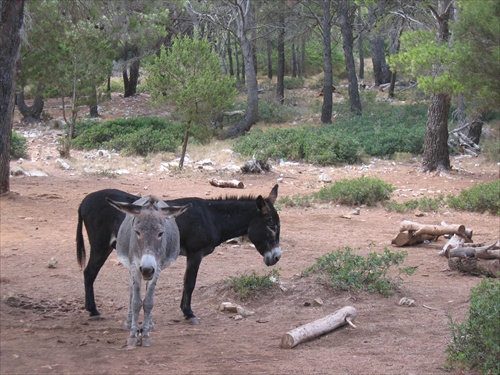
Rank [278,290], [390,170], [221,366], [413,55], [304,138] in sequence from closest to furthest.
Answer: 1. [221,366]
2. [278,290]
3. [413,55]
4. [390,170]
5. [304,138]

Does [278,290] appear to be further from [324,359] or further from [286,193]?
[286,193]

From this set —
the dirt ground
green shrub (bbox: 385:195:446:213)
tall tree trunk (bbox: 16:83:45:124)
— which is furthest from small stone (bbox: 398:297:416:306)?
tall tree trunk (bbox: 16:83:45:124)

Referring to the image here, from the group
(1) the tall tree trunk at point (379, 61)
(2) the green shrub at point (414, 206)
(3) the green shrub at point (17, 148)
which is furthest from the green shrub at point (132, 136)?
(1) the tall tree trunk at point (379, 61)

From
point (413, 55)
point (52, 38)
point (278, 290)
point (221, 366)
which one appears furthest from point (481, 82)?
point (52, 38)

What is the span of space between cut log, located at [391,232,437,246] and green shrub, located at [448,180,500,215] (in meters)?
3.51

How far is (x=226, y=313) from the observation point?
24.9 feet

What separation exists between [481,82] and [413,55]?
2409 millimetres

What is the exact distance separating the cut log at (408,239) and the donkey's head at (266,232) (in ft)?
14.4

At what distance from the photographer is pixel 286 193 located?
17.0 meters

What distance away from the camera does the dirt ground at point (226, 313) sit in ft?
18.4

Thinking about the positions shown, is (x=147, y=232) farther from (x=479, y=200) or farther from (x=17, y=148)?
(x=17, y=148)

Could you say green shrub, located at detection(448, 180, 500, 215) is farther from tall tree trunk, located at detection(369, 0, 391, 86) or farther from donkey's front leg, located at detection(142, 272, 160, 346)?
tall tree trunk, located at detection(369, 0, 391, 86)

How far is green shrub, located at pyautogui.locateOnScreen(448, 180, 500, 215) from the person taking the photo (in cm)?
1433

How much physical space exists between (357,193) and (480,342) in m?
10.2
